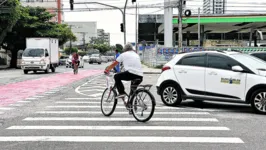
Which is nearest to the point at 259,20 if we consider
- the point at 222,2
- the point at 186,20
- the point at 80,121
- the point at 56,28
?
the point at 222,2

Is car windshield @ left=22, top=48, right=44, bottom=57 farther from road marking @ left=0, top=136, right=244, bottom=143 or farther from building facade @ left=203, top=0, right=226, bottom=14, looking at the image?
building facade @ left=203, top=0, right=226, bottom=14

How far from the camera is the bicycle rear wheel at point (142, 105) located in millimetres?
7598

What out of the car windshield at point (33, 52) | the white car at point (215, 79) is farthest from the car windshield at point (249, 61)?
the car windshield at point (33, 52)

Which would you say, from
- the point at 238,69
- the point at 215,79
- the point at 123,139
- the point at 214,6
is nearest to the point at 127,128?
the point at 123,139

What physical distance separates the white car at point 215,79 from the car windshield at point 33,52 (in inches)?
765

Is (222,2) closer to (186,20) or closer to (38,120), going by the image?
(186,20)

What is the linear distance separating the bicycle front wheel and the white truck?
20.1 meters

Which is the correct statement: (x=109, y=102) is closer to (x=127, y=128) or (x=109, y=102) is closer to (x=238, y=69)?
(x=127, y=128)

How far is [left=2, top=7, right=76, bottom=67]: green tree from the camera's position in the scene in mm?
46906

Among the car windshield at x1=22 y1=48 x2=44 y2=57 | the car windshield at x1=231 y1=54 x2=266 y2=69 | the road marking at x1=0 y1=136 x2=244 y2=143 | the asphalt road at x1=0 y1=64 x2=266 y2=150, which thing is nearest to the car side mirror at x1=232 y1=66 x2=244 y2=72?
the car windshield at x1=231 y1=54 x2=266 y2=69

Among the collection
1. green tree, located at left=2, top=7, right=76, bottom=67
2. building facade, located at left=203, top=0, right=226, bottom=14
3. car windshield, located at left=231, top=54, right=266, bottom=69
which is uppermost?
building facade, located at left=203, top=0, right=226, bottom=14

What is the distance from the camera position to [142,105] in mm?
7738

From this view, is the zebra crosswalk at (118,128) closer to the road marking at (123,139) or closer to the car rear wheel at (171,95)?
the road marking at (123,139)

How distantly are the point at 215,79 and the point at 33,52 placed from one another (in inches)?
839
